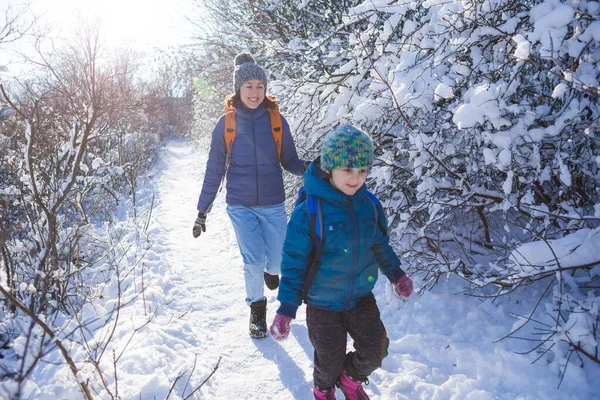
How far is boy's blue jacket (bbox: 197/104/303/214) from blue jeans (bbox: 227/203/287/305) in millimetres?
92

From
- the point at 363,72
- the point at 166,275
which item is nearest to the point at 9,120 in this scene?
the point at 166,275

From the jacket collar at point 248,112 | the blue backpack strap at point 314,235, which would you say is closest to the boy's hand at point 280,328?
the blue backpack strap at point 314,235

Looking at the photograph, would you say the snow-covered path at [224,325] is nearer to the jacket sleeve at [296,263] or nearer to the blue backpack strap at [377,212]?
the jacket sleeve at [296,263]

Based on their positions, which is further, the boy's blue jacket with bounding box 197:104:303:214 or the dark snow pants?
the boy's blue jacket with bounding box 197:104:303:214

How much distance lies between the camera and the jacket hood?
77.1 inches

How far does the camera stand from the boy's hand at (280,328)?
6.16ft

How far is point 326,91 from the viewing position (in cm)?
376

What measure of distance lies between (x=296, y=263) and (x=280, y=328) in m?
0.34

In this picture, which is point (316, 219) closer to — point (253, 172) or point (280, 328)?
point (280, 328)

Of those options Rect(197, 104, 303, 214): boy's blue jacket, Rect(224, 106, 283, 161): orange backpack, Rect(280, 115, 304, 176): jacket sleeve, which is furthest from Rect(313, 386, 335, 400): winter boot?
Rect(224, 106, 283, 161): orange backpack

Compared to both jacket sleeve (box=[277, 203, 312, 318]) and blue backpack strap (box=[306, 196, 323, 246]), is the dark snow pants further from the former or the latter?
blue backpack strap (box=[306, 196, 323, 246])

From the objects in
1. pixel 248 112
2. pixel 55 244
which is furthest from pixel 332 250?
pixel 55 244

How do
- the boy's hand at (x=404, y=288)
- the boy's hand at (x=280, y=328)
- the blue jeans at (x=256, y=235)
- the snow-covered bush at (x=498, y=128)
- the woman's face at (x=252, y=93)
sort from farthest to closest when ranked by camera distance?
the blue jeans at (x=256, y=235)
the woman's face at (x=252, y=93)
the boy's hand at (x=404, y=288)
the snow-covered bush at (x=498, y=128)
the boy's hand at (x=280, y=328)

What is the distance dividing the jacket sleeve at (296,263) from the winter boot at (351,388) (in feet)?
1.91
